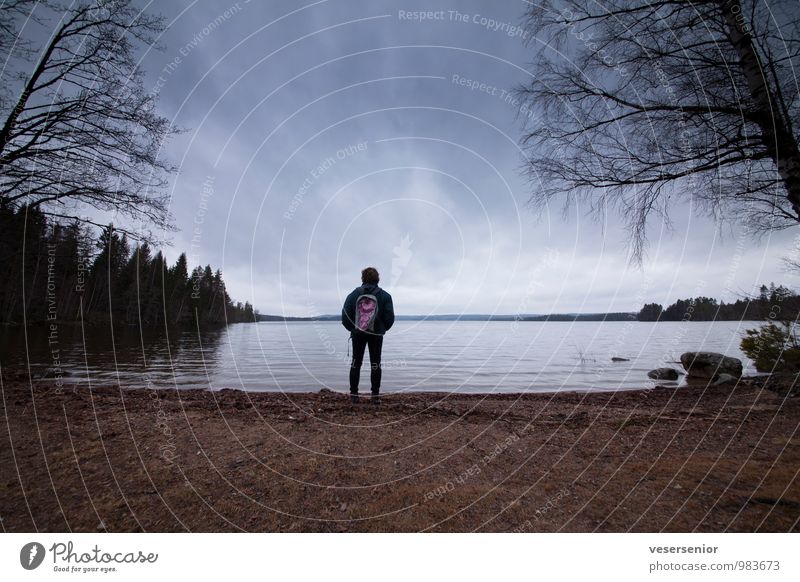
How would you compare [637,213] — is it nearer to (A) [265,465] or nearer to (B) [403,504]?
(B) [403,504]

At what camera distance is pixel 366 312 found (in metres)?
7.17

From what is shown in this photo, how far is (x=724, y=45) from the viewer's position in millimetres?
4152

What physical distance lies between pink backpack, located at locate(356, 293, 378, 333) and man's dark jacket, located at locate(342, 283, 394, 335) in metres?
0.09

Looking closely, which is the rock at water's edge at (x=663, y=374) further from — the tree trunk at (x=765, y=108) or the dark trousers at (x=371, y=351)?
the dark trousers at (x=371, y=351)

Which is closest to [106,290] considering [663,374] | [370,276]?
[370,276]

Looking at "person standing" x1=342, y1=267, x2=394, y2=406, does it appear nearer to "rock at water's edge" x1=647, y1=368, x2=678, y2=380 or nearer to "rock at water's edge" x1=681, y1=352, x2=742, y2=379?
"rock at water's edge" x1=647, y1=368, x2=678, y2=380

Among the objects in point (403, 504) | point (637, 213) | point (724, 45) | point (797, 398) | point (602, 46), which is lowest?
point (797, 398)

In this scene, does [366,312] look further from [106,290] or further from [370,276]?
[106,290]

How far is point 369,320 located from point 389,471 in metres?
3.80

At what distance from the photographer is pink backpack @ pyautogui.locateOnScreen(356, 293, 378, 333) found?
7.10 metres

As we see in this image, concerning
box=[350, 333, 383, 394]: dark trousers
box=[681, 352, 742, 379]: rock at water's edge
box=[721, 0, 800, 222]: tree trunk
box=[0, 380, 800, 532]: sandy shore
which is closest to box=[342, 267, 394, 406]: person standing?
box=[350, 333, 383, 394]: dark trousers

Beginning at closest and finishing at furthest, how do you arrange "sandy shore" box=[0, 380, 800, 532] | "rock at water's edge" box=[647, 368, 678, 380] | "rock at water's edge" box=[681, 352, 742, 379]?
1. "sandy shore" box=[0, 380, 800, 532]
2. "rock at water's edge" box=[681, 352, 742, 379]
3. "rock at water's edge" box=[647, 368, 678, 380]

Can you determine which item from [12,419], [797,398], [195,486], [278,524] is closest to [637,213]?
[278,524]
